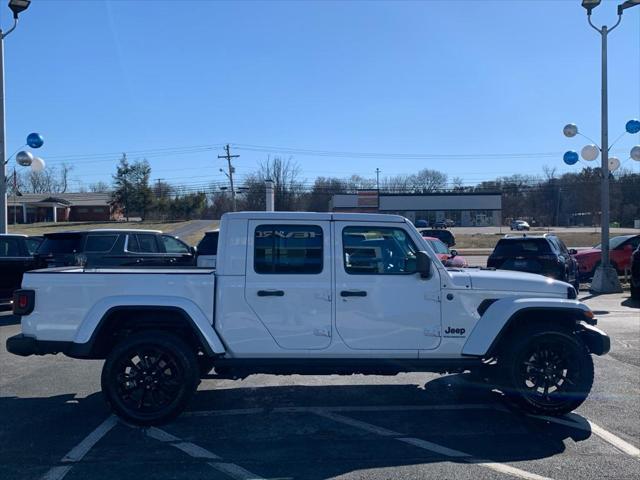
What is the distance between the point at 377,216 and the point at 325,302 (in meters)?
1.01

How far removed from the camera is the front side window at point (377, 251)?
5855 millimetres

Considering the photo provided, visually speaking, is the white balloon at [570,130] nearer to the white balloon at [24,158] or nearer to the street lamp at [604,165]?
the street lamp at [604,165]

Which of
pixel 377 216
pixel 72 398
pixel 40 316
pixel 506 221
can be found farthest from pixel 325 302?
pixel 506 221

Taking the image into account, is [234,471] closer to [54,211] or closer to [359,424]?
[359,424]

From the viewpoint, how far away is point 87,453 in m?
5.02

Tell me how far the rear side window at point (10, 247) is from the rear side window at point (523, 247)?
11752mm

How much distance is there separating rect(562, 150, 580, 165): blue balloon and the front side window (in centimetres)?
1701

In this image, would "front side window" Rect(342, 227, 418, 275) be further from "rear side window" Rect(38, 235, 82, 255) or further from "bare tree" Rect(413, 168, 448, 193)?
"bare tree" Rect(413, 168, 448, 193)

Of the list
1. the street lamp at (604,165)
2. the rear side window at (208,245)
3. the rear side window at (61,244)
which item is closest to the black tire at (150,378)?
the rear side window at (208,245)

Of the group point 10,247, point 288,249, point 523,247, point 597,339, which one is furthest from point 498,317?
point 10,247

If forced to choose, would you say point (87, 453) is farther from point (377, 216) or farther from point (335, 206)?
point (335, 206)

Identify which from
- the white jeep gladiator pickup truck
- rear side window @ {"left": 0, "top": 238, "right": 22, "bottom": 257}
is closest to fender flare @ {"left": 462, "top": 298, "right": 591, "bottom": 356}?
the white jeep gladiator pickup truck

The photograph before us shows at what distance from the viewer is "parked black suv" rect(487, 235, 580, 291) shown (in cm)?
1491

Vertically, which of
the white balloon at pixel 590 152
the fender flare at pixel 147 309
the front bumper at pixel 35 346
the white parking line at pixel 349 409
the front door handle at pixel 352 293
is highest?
the white balloon at pixel 590 152
